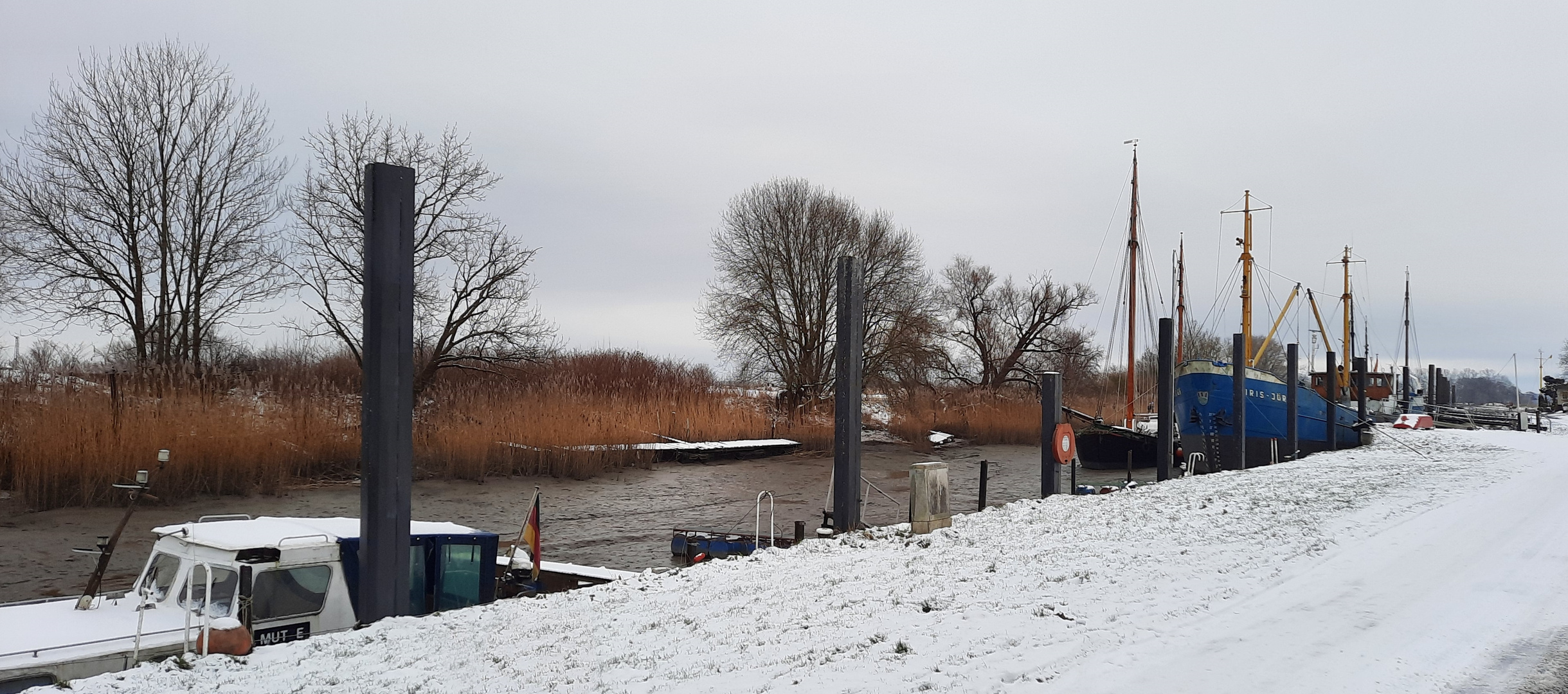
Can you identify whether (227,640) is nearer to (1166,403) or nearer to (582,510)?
(582,510)

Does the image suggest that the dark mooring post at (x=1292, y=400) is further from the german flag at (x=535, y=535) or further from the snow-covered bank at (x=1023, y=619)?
the german flag at (x=535, y=535)

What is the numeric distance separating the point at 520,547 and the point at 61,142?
1753cm

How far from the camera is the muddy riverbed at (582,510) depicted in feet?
50.1

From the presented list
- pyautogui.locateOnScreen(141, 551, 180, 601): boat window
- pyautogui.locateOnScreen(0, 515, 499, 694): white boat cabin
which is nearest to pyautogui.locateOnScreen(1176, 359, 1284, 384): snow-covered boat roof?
pyautogui.locateOnScreen(0, 515, 499, 694): white boat cabin

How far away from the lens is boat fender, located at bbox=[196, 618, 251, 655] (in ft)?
23.2

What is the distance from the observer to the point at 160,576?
8430 mm

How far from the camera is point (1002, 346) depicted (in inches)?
2260

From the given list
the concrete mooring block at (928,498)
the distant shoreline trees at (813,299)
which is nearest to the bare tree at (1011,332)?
the distant shoreline trees at (813,299)

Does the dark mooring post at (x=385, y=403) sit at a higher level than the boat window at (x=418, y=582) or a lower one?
higher

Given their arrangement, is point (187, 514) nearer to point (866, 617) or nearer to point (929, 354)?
point (866, 617)

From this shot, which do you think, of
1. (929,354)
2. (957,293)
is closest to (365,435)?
(929,354)

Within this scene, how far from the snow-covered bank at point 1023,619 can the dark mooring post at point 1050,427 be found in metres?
4.33

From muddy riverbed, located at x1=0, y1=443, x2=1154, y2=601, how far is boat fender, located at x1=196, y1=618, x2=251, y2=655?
7424 millimetres

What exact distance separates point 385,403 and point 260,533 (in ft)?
5.84
